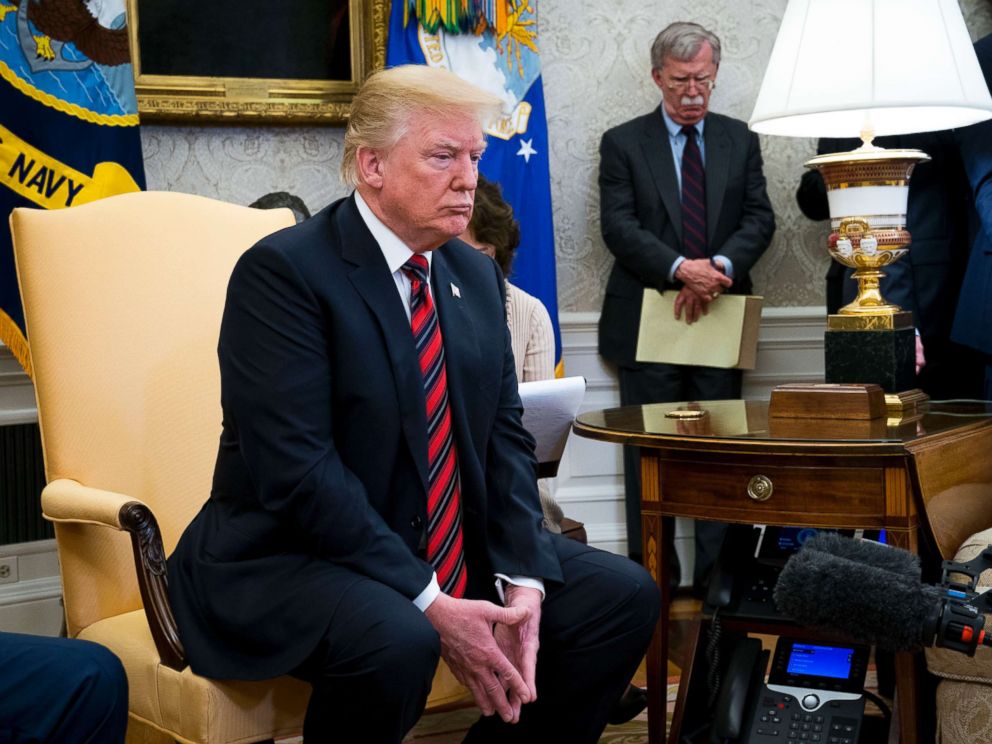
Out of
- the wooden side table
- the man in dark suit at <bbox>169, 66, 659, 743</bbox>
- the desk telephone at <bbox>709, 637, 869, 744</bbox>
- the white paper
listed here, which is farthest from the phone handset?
the white paper

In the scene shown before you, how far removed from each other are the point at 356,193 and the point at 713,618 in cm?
114

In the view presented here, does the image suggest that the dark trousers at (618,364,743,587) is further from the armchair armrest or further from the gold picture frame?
the armchair armrest

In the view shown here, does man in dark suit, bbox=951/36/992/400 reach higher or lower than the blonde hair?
lower

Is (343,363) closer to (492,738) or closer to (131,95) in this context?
(492,738)

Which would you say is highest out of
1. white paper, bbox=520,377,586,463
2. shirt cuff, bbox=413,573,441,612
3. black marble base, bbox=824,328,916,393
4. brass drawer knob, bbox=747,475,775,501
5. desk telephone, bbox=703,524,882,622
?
black marble base, bbox=824,328,916,393

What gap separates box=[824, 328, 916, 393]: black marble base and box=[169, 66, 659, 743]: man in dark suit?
726mm

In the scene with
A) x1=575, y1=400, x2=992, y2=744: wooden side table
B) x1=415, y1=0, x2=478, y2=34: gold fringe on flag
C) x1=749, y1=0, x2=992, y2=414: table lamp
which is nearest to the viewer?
x1=575, y1=400, x2=992, y2=744: wooden side table

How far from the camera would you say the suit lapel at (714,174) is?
4.02 metres

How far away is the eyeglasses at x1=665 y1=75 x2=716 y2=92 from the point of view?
392cm

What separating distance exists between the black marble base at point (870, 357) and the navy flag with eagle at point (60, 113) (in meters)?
1.84

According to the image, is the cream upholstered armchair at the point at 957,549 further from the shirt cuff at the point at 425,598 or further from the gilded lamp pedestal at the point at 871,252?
the shirt cuff at the point at 425,598

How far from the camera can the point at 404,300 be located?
1937mm

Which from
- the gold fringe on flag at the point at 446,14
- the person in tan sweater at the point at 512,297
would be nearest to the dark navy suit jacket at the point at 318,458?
the person in tan sweater at the point at 512,297

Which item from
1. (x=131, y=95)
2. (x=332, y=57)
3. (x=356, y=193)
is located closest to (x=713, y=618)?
(x=356, y=193)
